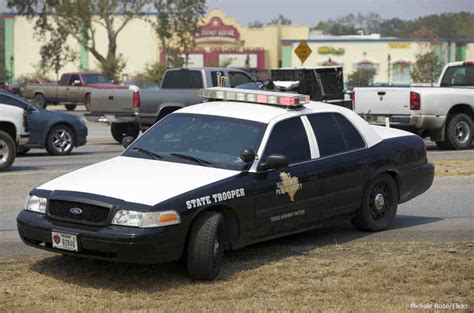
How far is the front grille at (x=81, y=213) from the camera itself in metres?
7.18

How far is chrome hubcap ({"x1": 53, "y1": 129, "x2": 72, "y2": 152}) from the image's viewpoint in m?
19.5

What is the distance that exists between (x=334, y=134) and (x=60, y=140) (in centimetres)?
1147

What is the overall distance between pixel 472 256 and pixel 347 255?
116 cm

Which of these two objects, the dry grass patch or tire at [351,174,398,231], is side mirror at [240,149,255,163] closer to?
tire at [351,174,398,231]

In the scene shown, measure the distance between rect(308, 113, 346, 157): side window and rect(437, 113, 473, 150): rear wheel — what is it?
11.2 meters

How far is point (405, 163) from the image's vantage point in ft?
32.8

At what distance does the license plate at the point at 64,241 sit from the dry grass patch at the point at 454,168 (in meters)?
8.87

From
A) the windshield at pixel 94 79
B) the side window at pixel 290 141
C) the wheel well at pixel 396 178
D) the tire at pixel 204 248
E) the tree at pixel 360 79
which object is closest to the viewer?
the tire at pixel 204 248

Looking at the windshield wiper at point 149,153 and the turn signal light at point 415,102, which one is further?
the turn signal light at point 415,102

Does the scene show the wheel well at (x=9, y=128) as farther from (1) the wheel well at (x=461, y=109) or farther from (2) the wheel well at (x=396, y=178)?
(1) the wheel well at (x=461, y=109)

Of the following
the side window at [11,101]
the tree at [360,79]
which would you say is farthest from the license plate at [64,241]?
the tree at [360,79]

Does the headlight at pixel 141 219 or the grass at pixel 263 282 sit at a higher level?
the headlight at pixel 141 219

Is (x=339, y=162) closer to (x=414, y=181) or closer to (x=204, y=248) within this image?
(x=414, y=181)

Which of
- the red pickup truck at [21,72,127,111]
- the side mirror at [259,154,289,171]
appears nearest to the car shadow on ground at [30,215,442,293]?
the side mirror at [259,154,289,171]
